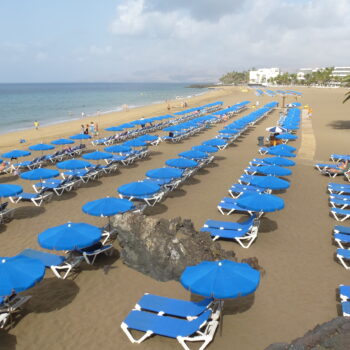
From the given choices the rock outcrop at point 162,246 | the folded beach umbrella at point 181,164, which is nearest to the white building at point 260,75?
the folded beach umbrella at point 181,164

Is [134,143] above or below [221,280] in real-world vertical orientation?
above

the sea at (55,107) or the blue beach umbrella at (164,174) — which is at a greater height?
the blue beach umbrella at (164,174)

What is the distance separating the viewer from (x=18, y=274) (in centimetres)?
526

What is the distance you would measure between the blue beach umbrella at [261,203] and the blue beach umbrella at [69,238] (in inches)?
151

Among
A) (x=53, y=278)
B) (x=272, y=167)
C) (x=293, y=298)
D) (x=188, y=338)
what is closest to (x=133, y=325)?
(x=188, y=338)

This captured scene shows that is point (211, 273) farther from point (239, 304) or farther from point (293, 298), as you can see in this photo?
point (293, 298)

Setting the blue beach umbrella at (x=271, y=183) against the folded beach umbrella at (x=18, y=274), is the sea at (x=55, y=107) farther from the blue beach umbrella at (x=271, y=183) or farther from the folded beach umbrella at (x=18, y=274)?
the folded beach umbrella at (x=18, y=274)

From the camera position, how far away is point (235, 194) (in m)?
11.7

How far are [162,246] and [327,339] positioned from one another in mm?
3914

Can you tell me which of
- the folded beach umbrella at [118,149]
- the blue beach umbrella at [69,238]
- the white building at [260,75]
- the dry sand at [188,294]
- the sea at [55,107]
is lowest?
the dry sand at [188,294]

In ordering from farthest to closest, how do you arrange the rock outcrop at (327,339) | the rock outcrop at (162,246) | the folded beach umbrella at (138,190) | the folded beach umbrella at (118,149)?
1. the folded beach umbrella at (118,149)
2. the folded beach umbrella at (138,190)
3. the rock outcrop at (162,246)
4. the rock outcrop at (327,339)

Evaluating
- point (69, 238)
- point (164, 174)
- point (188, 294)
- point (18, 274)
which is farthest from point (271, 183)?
point (18, 274)

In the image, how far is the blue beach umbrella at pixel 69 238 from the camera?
254 inches

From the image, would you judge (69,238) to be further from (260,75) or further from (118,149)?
(260,75)
